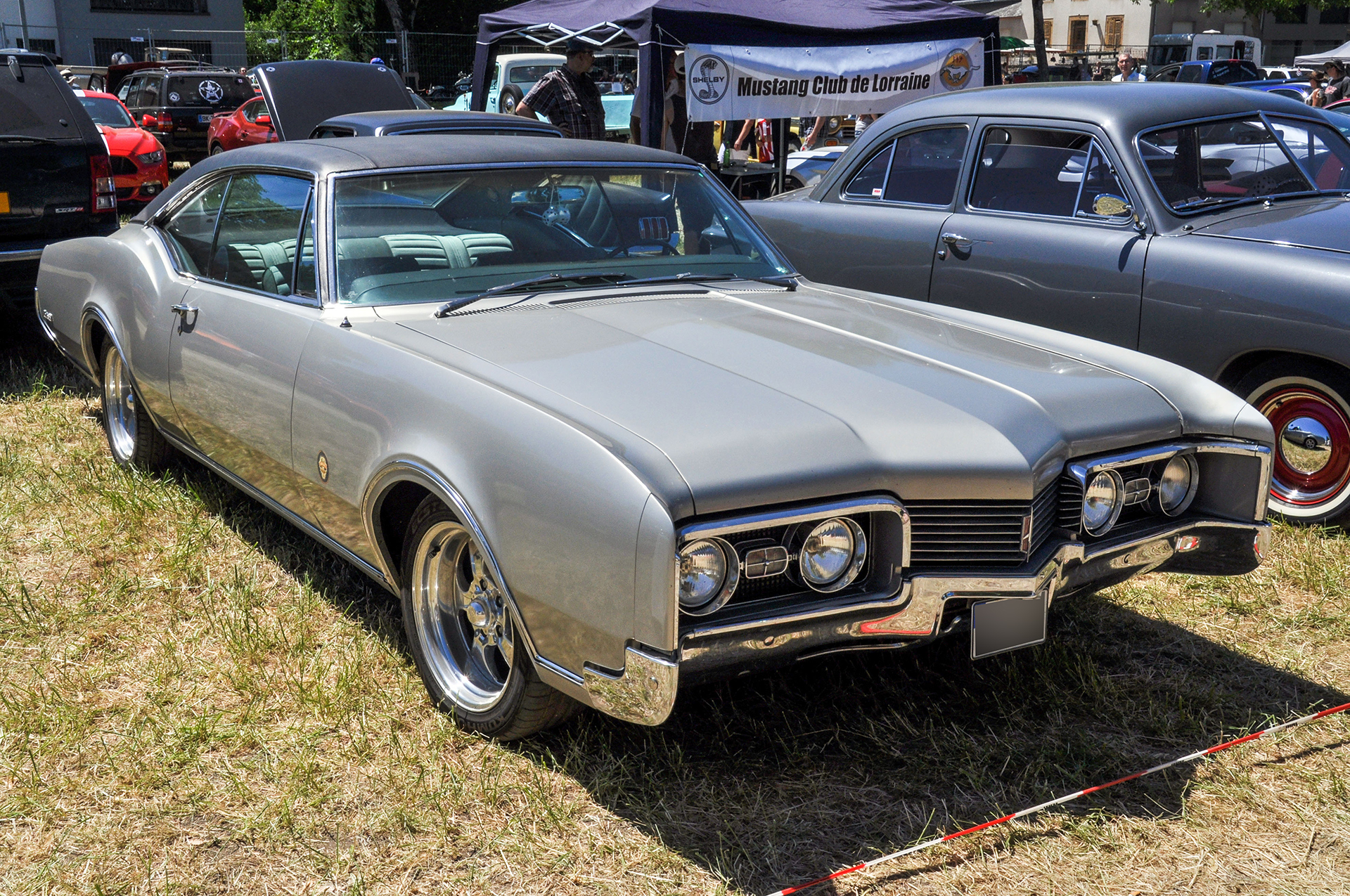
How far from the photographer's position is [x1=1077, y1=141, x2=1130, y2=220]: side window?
5.11 m

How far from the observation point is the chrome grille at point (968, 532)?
104 inches

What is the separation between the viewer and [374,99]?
1037cm

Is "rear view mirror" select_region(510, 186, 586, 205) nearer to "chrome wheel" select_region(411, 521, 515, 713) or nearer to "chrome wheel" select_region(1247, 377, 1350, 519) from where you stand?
"chrome wheel" select_region(411, 521, 515, 713)

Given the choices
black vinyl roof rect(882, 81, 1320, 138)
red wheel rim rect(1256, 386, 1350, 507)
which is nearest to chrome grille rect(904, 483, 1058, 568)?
red wheel rim rect(1256, 386, 1350, 507)

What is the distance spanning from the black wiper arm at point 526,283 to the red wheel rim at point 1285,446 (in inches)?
99.2

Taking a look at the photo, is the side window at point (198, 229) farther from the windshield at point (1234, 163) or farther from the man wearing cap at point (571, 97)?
the man wearing cap at point (571, 97)

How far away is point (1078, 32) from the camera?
53781 mm

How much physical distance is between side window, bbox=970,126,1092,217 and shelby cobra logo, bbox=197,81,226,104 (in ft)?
→ 56.7

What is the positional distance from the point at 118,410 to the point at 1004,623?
4.00m

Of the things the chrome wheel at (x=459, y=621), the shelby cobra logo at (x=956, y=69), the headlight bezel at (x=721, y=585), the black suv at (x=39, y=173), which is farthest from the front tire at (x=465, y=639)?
the shelby cobra logo at (x=956, y=69)

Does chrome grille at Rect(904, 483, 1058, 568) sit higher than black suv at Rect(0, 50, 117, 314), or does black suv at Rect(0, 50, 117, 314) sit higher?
black suv at Rect(0, 50, 117, 314)

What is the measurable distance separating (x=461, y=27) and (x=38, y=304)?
37.9m

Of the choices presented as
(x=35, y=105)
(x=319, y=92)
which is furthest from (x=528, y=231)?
(x=319, y=92)

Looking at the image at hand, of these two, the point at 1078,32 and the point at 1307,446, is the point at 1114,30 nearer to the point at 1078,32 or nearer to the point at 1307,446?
the point at 1078,32
